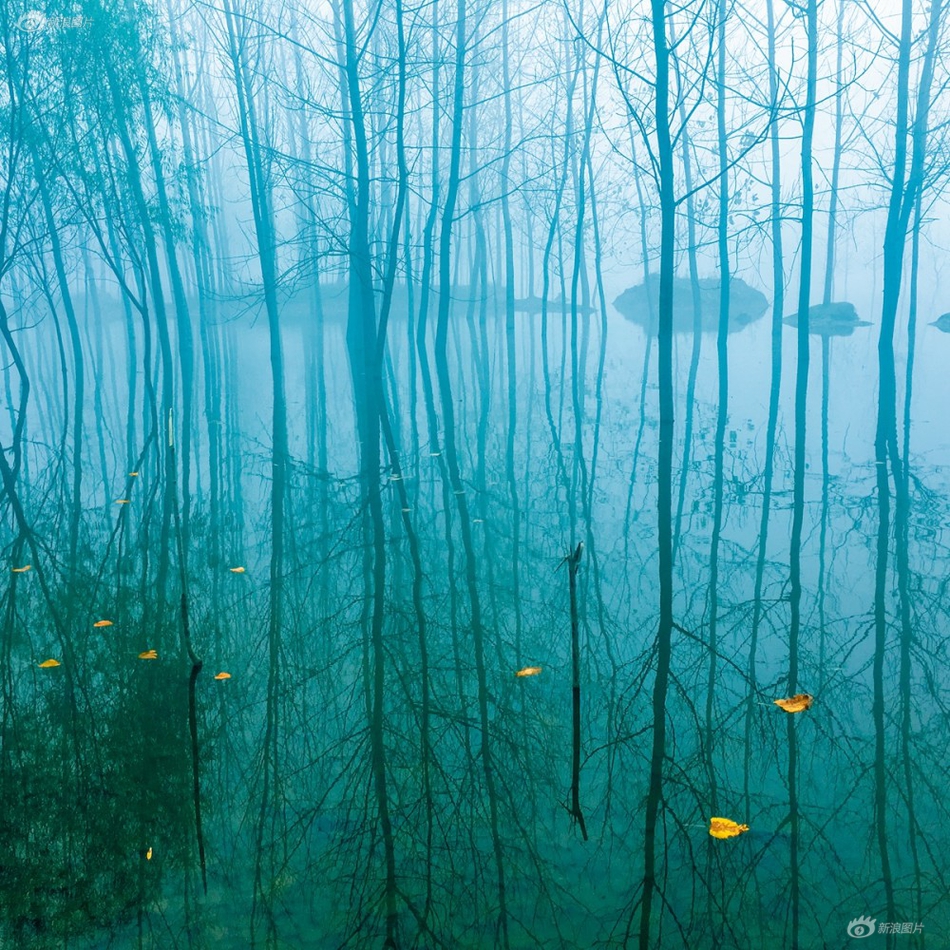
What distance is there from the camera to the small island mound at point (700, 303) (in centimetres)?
3555

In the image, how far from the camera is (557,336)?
2797cm

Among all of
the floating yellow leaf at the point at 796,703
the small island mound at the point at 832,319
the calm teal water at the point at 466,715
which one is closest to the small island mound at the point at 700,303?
the small island mound at the point at 832,319

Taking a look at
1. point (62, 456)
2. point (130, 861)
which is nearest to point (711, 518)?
point (130, 861)

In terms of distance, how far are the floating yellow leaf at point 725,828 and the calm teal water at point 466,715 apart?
0.09 ft

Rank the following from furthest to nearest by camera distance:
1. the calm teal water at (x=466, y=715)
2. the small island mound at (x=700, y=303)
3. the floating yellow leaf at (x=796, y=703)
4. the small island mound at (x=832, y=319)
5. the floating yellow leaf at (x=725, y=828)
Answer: the small island mound at (x=700, y=303) < the small island mound at (x=832, y=319) < the floating yellow leaf at (x=796, y=703) < the floating yellow leaf at (x=725, y=828) < the calm teal water at (x=466, y=715)

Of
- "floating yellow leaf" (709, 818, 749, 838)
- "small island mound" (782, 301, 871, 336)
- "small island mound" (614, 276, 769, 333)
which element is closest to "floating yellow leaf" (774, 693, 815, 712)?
"floating yellow leaf" (709, 818, 749, 838)

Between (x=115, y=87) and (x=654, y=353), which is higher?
(x=115, y=87)

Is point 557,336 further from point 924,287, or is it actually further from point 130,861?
point 924,287

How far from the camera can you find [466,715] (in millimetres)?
2793

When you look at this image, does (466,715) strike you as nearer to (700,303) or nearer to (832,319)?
(832,319)

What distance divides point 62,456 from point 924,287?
95927 mm

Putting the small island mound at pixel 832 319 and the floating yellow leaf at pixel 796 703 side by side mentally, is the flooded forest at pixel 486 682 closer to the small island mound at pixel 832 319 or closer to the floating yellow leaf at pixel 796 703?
the floating yellow leaf at pixel 796 703

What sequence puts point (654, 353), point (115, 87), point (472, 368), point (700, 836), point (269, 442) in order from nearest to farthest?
point (700, 836)
point (269, 442)
point (115, 87)
point (472, 368)
point (654, 353)

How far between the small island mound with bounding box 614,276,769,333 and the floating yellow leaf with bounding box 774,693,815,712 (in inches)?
1233
